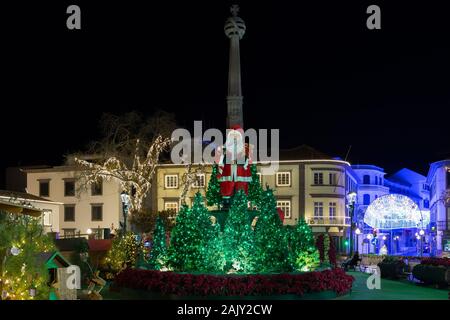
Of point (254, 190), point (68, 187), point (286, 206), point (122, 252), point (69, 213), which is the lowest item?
point (122, 252)

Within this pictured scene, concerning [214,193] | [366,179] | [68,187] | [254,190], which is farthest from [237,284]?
[366,179]

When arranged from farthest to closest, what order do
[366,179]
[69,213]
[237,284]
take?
[366,179] → [69,213] → [237,284]

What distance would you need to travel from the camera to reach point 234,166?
2302 cm

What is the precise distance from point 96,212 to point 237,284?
36.6 meters

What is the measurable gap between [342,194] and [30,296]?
44.0 m

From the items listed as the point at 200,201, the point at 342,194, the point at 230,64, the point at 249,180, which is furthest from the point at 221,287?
the point at 342,194

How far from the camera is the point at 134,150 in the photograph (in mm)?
41406

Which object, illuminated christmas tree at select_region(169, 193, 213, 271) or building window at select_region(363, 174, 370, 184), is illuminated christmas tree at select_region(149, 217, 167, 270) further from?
building window at select_region(363, 174, 370, 184)

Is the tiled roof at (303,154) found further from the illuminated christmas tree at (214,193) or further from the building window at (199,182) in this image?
the illuminated christmas tree at (214,193)

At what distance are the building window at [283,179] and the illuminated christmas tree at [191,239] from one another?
3432cm

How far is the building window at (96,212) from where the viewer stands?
53.2 metres

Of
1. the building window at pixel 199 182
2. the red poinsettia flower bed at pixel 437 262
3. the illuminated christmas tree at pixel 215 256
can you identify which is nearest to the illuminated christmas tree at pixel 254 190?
the illuminated christmas tree at pixel 215 256

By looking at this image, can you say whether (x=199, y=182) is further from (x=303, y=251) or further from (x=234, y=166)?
(x=303, y=251)

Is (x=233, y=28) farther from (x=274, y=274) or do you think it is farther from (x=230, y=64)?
(x=274, y=274)
